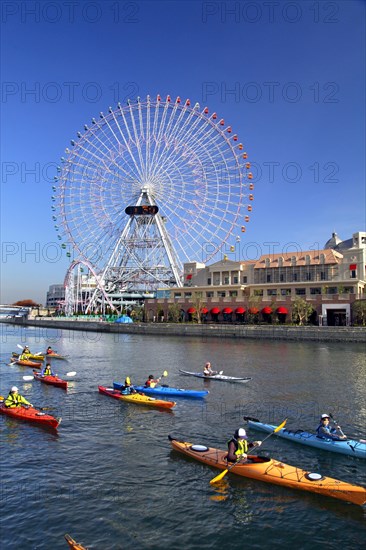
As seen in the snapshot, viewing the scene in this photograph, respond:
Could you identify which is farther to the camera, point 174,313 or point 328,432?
point 174,313

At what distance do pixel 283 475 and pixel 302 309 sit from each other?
75645mm

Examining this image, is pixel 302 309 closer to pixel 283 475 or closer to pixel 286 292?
pixel 286 292

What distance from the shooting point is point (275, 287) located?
101750 millimetres

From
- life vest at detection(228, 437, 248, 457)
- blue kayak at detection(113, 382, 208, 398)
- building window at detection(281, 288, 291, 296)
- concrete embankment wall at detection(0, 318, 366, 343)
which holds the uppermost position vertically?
building window at detection(281, 288, 291, 296)

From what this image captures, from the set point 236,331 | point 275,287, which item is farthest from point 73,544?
point 275,287

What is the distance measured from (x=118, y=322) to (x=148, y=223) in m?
25.6

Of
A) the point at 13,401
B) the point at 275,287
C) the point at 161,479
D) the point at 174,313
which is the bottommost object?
the point at 161,479

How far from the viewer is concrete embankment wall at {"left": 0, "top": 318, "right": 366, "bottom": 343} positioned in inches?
2933

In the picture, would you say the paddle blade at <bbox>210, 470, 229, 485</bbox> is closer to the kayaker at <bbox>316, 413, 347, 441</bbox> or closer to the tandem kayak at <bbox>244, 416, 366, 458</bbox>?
the tandem kayak at <bbox>244, 416, 366, 458</bbox>

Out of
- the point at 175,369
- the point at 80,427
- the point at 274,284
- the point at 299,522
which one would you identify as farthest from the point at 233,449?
the point at 274,284

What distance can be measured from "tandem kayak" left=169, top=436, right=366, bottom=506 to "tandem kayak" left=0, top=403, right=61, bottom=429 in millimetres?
8054

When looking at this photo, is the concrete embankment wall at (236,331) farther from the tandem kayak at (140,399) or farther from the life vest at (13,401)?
the life vest at (13,401)

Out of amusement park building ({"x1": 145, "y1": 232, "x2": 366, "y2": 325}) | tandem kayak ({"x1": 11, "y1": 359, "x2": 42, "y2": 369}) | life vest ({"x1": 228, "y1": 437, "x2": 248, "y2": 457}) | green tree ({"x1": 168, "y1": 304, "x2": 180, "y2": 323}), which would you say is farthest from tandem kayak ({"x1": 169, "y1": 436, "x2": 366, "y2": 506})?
green tree ({"x1": 168, "y1": 304, "x2": 180, "y2": 323})

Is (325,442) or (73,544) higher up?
(325,442)
